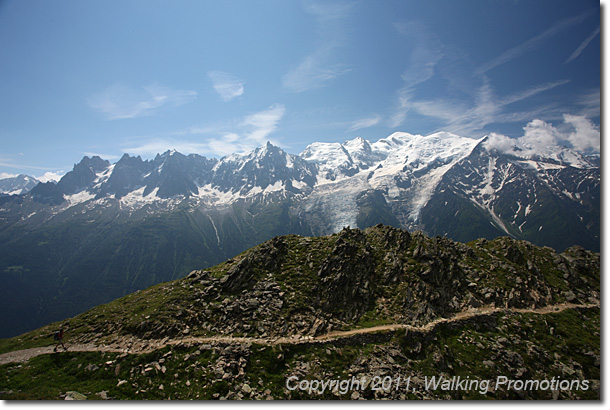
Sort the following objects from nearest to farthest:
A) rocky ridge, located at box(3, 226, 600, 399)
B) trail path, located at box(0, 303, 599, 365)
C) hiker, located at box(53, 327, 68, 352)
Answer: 1. rocky ridge, located at box(3, 226, 600, 399)
2. trail path, located at box(0, 303, 599, 365)
3. hiker, located at box(53, 327, 68, 352)

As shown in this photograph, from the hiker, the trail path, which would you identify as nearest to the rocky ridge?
the trail path

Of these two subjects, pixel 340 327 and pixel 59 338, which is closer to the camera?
pixel 59 338

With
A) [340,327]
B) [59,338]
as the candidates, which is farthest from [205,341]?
[340,327]

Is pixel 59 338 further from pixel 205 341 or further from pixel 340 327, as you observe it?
pixel 340 327

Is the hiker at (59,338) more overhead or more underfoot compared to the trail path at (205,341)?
more overhead

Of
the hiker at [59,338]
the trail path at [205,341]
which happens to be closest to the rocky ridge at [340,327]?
the trail path at [205,341]

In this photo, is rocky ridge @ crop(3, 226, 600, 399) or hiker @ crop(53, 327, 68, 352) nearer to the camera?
rocky ridge @ crop(3, 226, 600, 399)

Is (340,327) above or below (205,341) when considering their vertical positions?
below

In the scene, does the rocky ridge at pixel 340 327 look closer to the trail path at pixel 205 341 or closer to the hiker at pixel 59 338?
the trail path at pixel 205 341

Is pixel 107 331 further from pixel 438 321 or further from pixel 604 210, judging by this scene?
pixel 604 210

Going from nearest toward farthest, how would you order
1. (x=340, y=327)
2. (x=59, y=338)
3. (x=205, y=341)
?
(x=59, y=338) → (x=205, y=341) → (x=340, y=327)

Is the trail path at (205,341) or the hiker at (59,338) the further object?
the hiker at (59,338)

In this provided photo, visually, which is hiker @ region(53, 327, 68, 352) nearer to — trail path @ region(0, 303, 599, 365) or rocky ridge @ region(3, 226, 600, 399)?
trail path @ region(0, 303, 599, 365)

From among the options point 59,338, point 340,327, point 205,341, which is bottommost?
point 340,327
